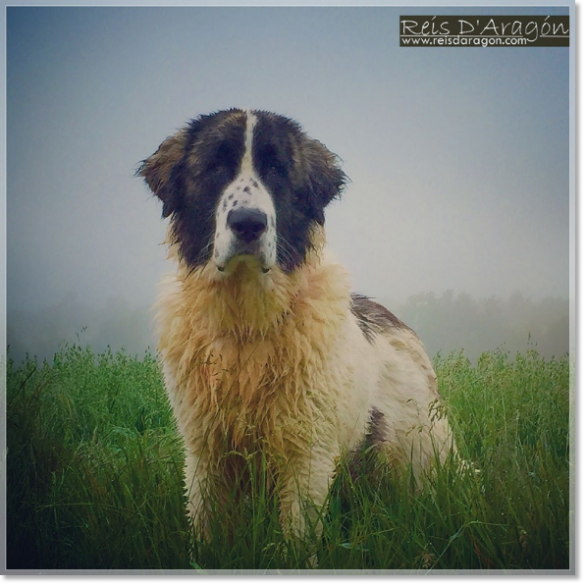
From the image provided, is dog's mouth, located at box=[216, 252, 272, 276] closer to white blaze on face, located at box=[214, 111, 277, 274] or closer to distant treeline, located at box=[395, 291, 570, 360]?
white blaze on face, located at box=[214, 111, 277, 274]

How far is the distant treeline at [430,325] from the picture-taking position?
9.20ft

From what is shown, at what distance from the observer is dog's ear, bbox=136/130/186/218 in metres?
2.58

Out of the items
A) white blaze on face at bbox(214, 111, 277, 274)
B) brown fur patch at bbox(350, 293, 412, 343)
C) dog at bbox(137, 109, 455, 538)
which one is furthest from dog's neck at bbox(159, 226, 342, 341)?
brown fur patch at bbox(350, 293, 412, 343)

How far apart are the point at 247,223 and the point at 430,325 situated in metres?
1.02

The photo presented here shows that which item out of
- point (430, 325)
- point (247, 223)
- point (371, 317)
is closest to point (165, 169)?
point (247, 223)

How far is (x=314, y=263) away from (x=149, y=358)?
2.81 ft

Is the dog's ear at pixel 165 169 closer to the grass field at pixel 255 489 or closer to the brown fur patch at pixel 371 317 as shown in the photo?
the grass field at pixel 255 489

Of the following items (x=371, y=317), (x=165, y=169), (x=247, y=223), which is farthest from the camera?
(x=371, y=317)

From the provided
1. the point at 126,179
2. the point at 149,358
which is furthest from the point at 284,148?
the point at 149,358

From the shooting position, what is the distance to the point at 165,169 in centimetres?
263

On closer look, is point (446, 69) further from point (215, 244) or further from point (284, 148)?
point (215, 244)

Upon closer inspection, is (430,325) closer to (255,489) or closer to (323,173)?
(323,173)

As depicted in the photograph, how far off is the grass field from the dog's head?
71cm

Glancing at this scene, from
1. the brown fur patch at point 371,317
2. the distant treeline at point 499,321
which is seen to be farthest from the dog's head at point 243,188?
the distant treeline at point 499,321
